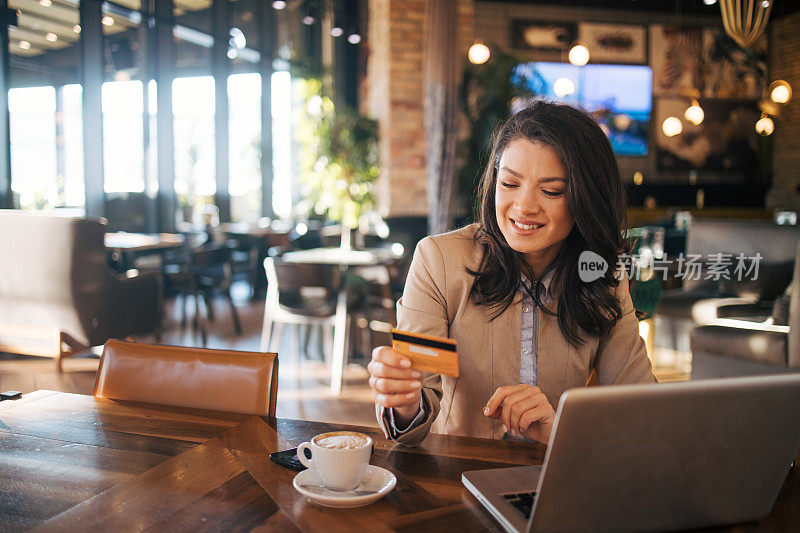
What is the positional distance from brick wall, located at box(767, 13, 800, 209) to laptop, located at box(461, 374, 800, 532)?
39.5ft

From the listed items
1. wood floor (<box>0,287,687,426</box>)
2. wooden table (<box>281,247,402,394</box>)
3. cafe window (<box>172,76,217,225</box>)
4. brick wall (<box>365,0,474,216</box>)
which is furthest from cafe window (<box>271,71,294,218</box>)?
wooden table (<box>281,247,402,394</box>)

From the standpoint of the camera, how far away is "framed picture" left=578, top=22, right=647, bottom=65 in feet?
35.7

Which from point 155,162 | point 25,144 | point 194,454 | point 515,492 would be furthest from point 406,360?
point 155,162

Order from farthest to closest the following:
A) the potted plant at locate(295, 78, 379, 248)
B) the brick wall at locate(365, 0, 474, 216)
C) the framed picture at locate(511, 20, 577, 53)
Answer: the framed picture at locate(511, 20, 577, 53), the potted plant at locate(295, 78, 379, 248), the brick wall at locate(365, 0, 474, 216)

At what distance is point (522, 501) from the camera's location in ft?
2.84

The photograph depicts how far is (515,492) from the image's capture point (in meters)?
0.89

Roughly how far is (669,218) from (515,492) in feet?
27.9

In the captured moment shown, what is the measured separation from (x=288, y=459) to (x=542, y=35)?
11.0m

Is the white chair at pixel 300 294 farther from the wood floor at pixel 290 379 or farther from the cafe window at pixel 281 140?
the cafe window at pixel 281 140

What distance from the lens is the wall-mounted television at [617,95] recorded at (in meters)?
10.8

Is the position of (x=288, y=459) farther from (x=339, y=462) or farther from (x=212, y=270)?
(x=212, y=270)

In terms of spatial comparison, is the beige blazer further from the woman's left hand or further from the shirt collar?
the woman's left hand

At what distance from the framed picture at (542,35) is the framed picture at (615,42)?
0.23m

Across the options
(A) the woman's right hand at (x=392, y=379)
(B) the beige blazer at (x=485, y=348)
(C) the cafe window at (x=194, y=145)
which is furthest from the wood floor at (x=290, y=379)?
(C) the cafe window at (x=194, y=145)
